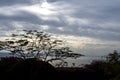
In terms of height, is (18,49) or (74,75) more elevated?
(18,49)

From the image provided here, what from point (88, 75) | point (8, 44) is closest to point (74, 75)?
point (88, 75)

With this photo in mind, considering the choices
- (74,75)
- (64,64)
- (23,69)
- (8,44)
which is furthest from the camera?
(64,64)

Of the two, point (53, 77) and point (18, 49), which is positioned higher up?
point (18, 49)

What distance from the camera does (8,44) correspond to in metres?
19.7

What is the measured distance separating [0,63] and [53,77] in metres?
2.10

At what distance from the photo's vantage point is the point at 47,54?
19.3 metres

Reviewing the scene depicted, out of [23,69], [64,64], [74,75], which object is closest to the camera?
[23,69]

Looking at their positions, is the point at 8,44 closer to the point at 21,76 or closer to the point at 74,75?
the point at 74,75

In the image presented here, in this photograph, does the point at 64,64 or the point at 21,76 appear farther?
the point at 64,64

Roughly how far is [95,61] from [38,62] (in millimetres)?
9701

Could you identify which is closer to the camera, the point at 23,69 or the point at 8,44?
the point at 23,69

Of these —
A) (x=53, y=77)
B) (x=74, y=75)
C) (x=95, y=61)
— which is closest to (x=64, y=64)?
(x=95, y=61)

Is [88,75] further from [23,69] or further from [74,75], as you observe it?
[23,69]

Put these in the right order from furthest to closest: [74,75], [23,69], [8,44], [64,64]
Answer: [64,64], [8,44], [74,75], [23,69]
